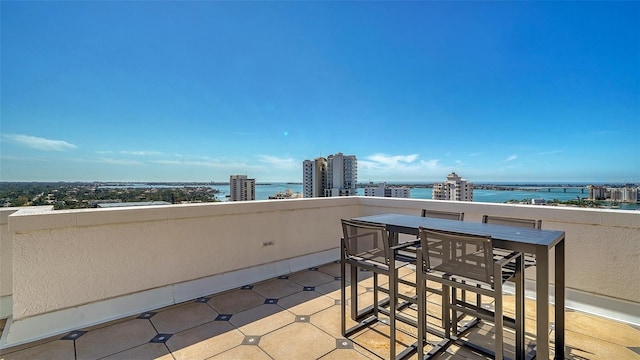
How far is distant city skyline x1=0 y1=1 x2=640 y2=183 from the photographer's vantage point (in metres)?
6.01

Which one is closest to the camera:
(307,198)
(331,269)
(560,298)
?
(560,298)

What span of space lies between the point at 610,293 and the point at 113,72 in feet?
39.0

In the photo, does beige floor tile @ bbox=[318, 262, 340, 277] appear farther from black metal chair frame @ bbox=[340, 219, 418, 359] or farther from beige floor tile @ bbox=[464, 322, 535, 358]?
beige floor tile @ bbox=[464, 322, 535, 358]

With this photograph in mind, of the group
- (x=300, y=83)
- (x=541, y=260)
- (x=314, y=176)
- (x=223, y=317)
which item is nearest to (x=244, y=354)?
(x=223, y=317)

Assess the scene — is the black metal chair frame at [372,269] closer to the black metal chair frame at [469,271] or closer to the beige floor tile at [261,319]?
the black metal chair frame at [469,271]

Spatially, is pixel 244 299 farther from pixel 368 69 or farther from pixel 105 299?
pixel 368 69

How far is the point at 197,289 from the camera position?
10.5ft

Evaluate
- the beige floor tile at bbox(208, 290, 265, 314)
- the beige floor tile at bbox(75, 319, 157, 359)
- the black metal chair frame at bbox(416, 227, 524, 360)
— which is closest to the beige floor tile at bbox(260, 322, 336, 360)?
the beige floor tile at bbox(208, 290, 265, 314)

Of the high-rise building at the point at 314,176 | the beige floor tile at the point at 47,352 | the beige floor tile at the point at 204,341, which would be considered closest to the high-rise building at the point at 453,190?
the high-rise building at the point at 314,176

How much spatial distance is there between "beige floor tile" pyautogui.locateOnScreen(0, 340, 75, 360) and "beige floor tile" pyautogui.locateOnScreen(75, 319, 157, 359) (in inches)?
2.3

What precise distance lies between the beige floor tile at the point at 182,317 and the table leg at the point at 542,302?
271 cm

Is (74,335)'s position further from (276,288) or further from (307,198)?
(307,198)

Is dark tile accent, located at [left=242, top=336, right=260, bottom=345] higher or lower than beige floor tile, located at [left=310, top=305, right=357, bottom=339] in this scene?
higher

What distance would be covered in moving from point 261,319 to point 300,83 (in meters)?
10.2
